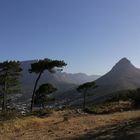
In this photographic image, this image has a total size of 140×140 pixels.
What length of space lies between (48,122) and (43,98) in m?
38.2

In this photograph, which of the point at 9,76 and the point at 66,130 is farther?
the point at 9,76

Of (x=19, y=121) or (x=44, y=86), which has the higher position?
(x=44, y=86)

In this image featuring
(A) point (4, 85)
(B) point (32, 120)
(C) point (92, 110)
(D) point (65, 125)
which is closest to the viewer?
(D) point (65, 125)

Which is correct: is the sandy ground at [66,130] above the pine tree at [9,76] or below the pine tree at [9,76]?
below

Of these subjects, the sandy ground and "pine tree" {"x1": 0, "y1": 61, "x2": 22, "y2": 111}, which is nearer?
the sandy ground

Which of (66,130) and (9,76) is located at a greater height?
(9,76)

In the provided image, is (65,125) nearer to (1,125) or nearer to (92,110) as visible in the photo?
(1,125)

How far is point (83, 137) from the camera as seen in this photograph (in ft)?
60.1

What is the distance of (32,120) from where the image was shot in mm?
26266

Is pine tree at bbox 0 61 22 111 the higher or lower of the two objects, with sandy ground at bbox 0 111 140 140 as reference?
higher

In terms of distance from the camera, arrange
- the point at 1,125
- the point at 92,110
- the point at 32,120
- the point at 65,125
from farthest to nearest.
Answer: the point at 92,110, the point at 32,120, the point at 65,125, the point at 1,125

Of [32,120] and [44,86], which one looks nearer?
[32,120]

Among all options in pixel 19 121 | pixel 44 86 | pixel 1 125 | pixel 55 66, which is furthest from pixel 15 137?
pixel 44 86

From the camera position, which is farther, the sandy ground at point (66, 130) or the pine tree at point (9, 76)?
the pine tree at point (9, 76)
